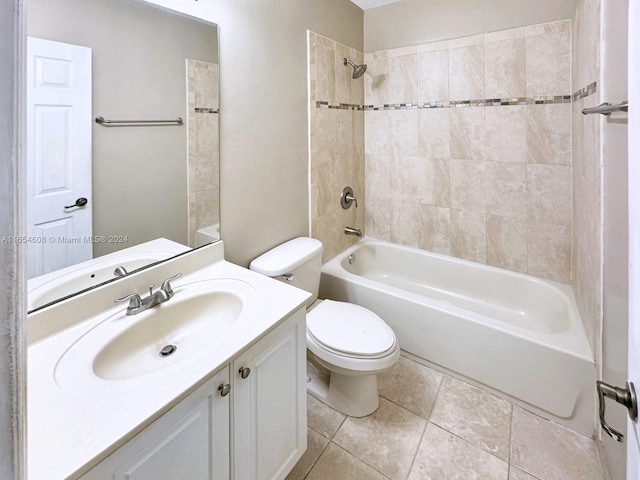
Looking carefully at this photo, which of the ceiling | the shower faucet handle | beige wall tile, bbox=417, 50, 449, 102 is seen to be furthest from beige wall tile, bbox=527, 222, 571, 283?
the ceiling

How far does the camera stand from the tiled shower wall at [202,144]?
138 cm

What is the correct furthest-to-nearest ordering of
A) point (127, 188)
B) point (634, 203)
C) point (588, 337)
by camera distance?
point (588, 337)
point (127, 188)
point (634, 203)

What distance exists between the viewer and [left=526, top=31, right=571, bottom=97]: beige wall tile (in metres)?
1.96

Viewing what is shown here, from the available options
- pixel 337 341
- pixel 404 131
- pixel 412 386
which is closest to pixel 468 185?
pixel 404 131

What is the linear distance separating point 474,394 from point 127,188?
1931 mm

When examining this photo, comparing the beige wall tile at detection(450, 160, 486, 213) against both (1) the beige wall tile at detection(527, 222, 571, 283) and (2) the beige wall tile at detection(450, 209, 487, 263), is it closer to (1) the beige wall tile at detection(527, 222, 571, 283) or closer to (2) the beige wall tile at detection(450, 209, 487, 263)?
(2) the beige wall tile at detection(450, 209, 487, 263)

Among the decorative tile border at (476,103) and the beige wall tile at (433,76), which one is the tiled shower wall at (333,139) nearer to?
the decorative tile border at (476,103)

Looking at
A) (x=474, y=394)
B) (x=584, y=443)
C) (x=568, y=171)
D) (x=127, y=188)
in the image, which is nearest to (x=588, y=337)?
(x=584, y=443)

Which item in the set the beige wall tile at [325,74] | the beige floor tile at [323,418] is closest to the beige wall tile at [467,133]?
the beige wall tile at [325,74]

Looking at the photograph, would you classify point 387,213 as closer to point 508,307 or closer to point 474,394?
point 508,307

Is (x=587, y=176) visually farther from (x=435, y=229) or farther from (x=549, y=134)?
(x=435, y=229)

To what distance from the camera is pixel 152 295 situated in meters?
1.18

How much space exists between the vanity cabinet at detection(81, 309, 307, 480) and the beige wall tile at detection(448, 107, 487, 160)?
1785 millimetres

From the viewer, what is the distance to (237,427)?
988 mm
